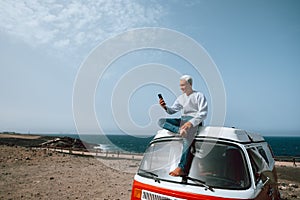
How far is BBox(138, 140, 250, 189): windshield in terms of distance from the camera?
11.6 feet

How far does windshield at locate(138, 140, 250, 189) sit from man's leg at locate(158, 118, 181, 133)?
0.74 ft

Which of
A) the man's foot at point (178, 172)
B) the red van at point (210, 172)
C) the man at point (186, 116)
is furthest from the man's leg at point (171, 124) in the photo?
the man's foot at point (178, 172)

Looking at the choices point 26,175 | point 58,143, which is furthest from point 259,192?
point 58,143

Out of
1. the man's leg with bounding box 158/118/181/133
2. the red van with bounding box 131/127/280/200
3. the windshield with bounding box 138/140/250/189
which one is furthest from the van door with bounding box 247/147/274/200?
the man's leg with bounding box 158/118/181/133

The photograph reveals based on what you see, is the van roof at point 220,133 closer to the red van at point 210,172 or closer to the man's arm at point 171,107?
the red van at point 210,172

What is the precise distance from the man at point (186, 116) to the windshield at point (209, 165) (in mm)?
151

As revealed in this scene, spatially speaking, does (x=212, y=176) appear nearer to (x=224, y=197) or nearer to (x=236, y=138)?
(x=224, y=197)

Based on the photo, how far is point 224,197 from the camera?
321cm

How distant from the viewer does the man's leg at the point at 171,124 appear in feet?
13.7

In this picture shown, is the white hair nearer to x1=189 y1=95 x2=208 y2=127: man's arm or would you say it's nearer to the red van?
x1=189 y1=95 x2=208 y2=127: man's arm

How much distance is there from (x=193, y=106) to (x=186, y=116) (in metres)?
0.23

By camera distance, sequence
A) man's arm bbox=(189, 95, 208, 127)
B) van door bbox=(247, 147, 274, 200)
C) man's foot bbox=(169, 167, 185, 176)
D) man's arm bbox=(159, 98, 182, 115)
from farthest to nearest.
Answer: man's arm bbox=(159, 98, 182, 115)
man's arm bbox=(189, 95, 208, 127)
man's foot bbox=(169, 167, 185, 176)
van door bbox=(247, 147, 274, 200)

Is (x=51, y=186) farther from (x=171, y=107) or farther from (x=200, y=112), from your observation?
(x=200, y=112)

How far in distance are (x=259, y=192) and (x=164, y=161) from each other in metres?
1.60
